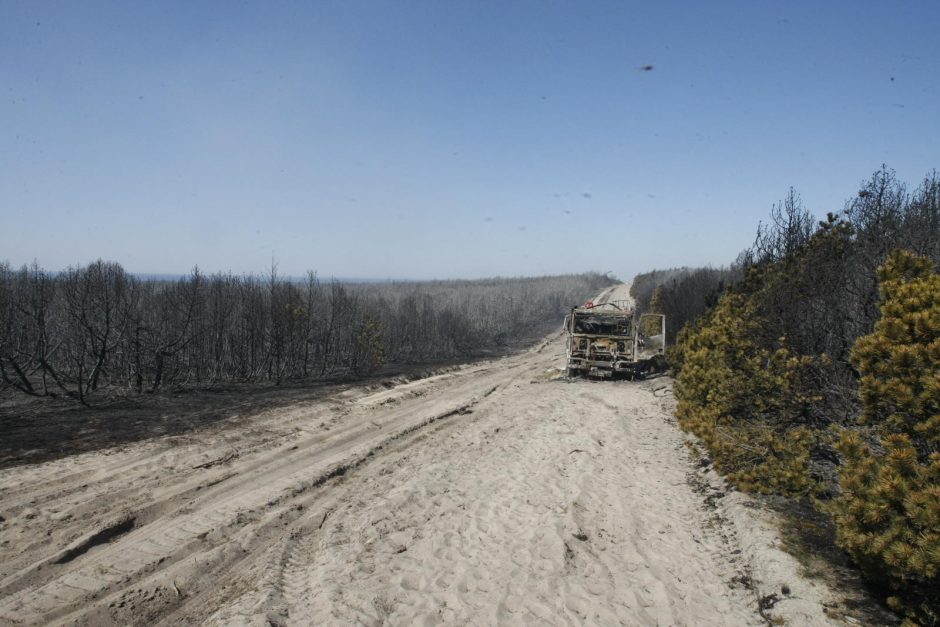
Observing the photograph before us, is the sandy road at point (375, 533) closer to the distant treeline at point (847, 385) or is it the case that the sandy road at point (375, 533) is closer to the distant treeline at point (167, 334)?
the distant treeline at point (847, 385)

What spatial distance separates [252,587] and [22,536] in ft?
11.3

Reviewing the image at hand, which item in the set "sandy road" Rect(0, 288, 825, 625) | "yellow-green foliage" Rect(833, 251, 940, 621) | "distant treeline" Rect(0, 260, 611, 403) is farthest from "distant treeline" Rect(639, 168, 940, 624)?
"distant treeline" Rect(0, 260, 611, 403)

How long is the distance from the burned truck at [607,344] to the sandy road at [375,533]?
660 centimetres

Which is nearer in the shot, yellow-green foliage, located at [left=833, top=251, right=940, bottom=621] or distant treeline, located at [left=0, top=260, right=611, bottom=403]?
yellow-green foliage, located at [left=833, top=251, right=940, bottom=621]

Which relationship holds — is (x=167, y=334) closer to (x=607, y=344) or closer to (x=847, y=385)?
(x=607, y=344)

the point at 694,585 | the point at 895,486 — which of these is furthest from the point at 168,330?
the point at 895,486

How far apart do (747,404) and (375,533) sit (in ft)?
24.6

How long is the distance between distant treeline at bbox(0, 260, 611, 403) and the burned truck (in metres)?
9.45

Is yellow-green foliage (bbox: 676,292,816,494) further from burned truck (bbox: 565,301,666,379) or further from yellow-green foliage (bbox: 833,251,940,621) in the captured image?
burned truck (bbox: 565,301,666,379)

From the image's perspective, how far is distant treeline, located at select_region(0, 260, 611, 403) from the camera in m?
15.0

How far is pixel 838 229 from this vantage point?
10461 millimetres

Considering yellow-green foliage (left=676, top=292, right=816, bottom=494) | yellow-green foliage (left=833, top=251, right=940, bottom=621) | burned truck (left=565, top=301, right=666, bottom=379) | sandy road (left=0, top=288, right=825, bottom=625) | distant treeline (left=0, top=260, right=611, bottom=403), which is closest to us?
yellow-green foliage (left=833, top=251, right=940, bottom=621)

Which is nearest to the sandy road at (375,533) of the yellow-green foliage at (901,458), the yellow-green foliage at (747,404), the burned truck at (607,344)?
the yellow-green foliage at (747,404)

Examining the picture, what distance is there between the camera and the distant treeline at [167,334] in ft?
49.1
